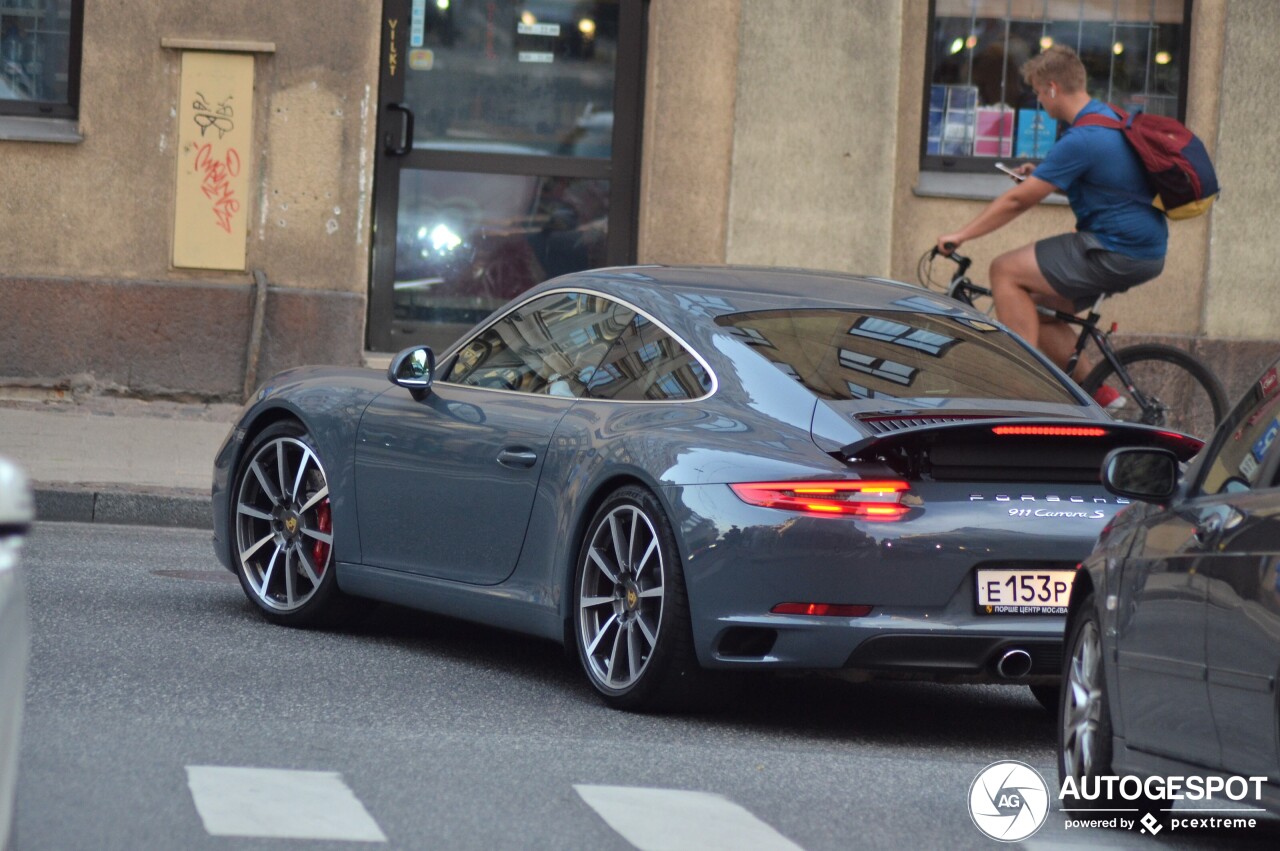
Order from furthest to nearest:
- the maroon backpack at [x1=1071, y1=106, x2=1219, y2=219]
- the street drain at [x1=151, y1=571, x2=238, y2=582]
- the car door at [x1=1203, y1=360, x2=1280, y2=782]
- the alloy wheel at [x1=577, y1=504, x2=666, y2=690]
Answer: the maroon backpack at [x1=1071, y1=106, x2=1219, y2=219], the street drain at [x1=151, y1=571, x2=238, y2=582], the alloy wheel at [x1=577, y1=504, x2=666, y2=690], the car door at [x1=1203, y1=360, x2=1280, y2=782]

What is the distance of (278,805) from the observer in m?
4.68

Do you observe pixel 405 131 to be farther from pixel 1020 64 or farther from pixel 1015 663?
pixel 1015 663

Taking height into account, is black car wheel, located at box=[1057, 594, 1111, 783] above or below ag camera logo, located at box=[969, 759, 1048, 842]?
above

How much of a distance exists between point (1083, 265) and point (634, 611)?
5.39 metres

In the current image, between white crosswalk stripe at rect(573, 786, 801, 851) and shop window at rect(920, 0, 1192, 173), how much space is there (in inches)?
437

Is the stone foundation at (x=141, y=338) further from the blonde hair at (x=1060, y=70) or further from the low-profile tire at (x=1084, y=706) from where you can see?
the low-profile tire at (x=1084, y=706)

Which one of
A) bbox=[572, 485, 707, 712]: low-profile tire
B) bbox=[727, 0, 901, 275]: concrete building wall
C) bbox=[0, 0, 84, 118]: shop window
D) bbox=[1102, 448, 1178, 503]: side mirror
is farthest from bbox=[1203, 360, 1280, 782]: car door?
bbox=[0, 0, 84, 118]: shop window

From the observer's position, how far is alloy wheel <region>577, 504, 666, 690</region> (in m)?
6.12

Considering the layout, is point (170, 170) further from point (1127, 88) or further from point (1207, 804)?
point (1207, 804)

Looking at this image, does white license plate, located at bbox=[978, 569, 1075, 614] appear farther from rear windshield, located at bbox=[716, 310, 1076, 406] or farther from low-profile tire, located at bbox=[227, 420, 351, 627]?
low-profile tire, located at bbox=[227, 420, 351, 627]

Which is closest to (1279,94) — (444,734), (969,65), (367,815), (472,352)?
(969,65)

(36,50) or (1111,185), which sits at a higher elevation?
(36,50)

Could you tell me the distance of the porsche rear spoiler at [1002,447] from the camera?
19.1 ft

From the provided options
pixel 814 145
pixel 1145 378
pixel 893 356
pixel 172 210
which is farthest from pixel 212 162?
pixel 893 356
